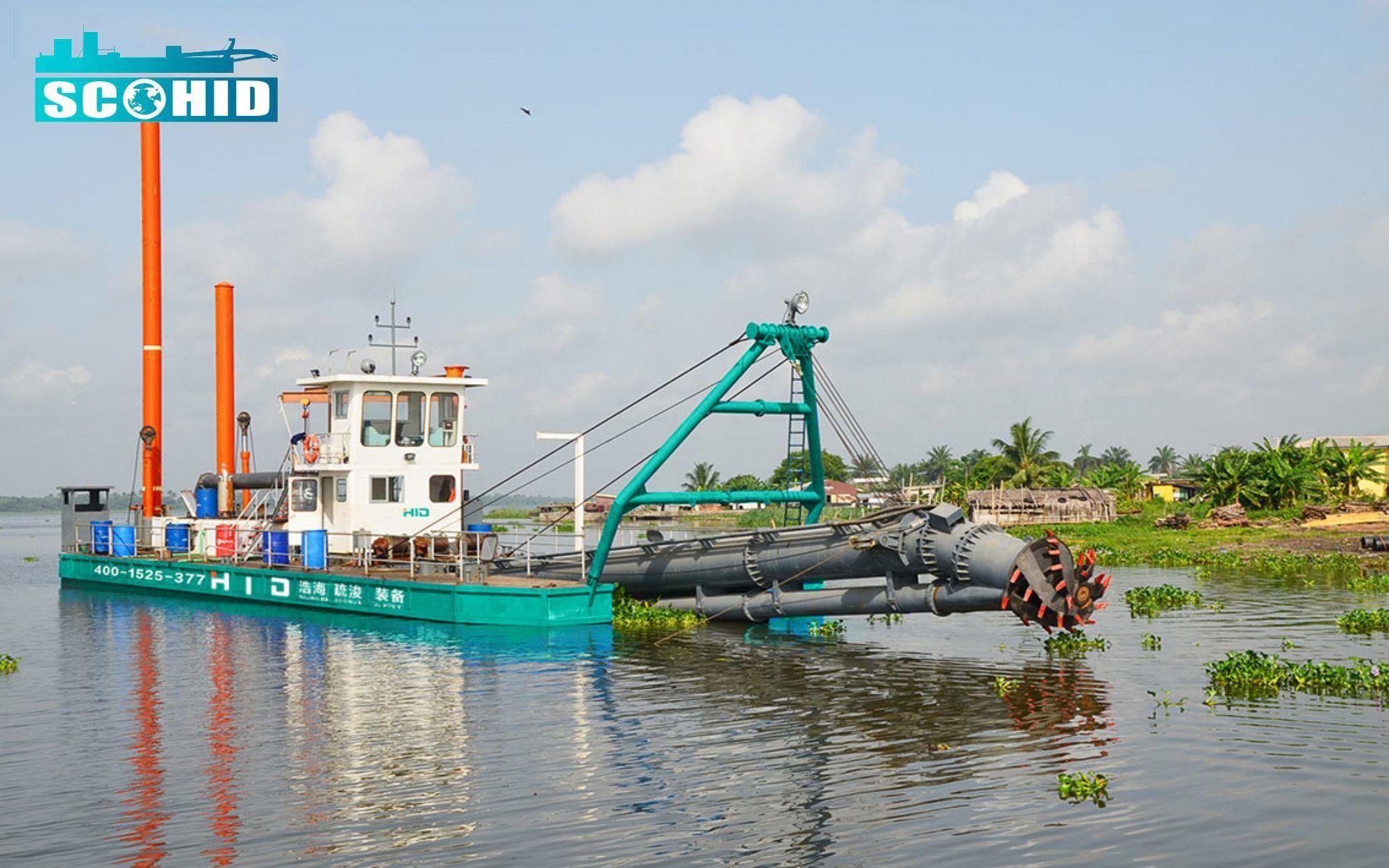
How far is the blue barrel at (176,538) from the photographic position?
43906mm

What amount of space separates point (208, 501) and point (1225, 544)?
44.4 meters

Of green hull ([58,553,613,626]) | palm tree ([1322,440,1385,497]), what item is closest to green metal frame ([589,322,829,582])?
green hull ([58,553,613,626])

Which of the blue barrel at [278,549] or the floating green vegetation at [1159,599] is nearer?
the floating green vegetation at [1159,599]

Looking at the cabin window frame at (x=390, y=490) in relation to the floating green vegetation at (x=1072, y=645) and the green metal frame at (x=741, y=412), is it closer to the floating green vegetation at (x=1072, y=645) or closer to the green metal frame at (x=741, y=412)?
the green metal frame at (x=741, y=412)

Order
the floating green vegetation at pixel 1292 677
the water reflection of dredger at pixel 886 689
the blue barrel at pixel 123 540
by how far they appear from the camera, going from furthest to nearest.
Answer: the blue barrel at pixel 123 540
the floating green vegetation at pixel 1292 677
the water reflection of dredger at pixel 886 689

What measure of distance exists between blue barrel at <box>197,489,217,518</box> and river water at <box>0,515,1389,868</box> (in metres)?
17.8

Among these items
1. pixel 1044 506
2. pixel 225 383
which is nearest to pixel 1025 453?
pixel 1044 506

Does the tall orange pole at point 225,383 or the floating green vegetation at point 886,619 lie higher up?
the tall orange pole at point 225,383

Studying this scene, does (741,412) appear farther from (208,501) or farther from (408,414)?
(208,501)

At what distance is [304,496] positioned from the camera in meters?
36.8

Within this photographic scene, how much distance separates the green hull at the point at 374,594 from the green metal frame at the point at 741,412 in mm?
969

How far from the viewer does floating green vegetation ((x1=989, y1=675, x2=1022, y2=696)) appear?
68.4 ft

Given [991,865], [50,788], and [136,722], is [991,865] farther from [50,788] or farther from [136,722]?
[136,722]

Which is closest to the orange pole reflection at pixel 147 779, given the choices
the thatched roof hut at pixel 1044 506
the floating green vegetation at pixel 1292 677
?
the floating green vegetation at pixel 1292 677
